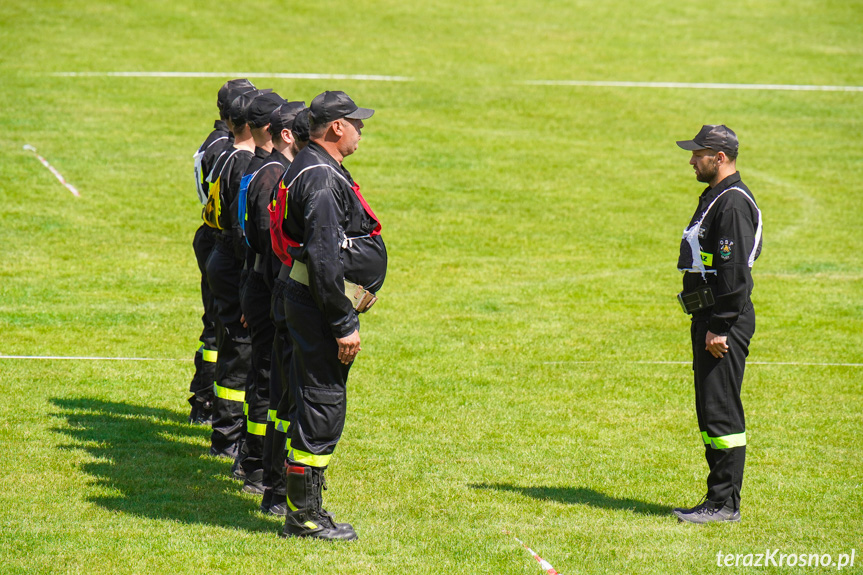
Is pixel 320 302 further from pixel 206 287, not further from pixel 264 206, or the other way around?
pixel 206 287

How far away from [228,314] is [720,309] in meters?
3.92

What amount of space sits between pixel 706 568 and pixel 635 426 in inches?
117

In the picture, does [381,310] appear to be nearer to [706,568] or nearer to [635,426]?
[635,426]

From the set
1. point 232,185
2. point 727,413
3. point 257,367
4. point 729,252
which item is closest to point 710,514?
point 727,413

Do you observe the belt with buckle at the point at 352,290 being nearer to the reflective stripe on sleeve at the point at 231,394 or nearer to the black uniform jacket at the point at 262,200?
the black uniform jacket at the point at 262,200

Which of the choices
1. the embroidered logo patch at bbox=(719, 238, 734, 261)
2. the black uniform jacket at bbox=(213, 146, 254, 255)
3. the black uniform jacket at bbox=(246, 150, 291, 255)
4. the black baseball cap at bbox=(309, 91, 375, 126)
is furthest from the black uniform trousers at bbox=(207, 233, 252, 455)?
the embroidered logo patch at bbox=(719, 238, 734, 261)

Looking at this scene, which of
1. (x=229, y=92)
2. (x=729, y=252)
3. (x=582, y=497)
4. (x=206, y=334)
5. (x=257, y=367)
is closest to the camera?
(x=729, y=252)

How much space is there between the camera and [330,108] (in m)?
6.06

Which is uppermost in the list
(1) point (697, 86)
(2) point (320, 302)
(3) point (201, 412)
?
(1) point (697, 86)

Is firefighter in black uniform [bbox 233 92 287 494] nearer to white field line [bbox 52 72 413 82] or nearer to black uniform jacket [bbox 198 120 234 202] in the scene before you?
black uniform jacket [bbox 198 120 234 202]

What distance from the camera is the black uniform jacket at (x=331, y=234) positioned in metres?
5.81

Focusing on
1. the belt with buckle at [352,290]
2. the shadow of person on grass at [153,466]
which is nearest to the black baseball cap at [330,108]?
the belt with buckle at [352,290]

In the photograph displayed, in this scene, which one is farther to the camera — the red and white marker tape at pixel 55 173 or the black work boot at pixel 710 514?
the red and white marker tape at pixel 55 173

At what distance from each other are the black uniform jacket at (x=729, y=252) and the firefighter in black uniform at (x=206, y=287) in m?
4.03
